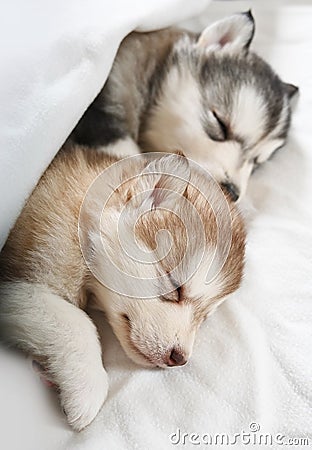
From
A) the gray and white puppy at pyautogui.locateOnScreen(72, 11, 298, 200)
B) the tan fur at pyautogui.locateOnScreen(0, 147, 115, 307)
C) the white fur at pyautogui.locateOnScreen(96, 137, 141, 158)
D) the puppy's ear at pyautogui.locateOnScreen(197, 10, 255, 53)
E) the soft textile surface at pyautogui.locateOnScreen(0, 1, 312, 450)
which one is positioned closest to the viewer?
the soft textile surface at pyautogui.locateOnScreen(0, 1, 312, 450)

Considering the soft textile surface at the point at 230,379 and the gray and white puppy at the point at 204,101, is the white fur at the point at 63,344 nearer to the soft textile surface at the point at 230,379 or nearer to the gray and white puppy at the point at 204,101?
the soft textile surface at the point at 230,379

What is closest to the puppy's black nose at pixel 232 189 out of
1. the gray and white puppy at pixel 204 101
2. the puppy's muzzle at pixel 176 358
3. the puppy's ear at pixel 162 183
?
the gray and white puppy at pixel 204 101

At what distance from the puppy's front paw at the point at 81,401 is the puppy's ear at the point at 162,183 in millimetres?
319

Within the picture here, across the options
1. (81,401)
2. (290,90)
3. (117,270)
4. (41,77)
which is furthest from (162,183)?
(290,90)

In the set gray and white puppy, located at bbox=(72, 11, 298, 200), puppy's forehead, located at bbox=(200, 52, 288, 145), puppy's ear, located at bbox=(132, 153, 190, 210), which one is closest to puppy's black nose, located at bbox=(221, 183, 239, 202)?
gray and white puppy, located at bbox=(72, 11, 298, 200)

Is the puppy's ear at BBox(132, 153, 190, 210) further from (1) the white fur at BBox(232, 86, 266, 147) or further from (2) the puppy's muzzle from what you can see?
(1) the white fur at BBox(232, 86, 266, 147)

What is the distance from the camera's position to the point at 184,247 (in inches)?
46.6

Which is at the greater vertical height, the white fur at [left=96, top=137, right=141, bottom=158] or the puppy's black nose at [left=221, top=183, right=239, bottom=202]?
the white fur at [left=96, top=137, right=141, bottom=158]

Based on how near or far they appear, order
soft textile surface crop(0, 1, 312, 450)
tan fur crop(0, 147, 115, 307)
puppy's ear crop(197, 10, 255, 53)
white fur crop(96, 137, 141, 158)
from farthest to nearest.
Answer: puppy's ear crop(197, 10, 255, 53) < white fur crop(96, 137, 141, 158) < tan fur crop(0, 147, 115, 307) < soft textile surface crop(0, 1, 312, 450)

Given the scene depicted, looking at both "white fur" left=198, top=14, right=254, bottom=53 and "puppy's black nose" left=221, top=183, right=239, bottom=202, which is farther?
"white fur" left=198, top=14, right=254, bottom=53

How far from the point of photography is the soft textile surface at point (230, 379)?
107 centimetres

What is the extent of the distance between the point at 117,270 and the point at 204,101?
0.66 m

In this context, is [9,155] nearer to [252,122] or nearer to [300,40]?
[252,122]

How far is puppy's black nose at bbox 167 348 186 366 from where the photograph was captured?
1.15m
